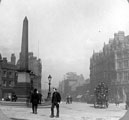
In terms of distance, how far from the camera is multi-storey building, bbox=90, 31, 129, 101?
16.8 ft

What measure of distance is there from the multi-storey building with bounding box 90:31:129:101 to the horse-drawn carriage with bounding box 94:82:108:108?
0.44 feet

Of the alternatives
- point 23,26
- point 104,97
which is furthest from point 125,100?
point 23,26

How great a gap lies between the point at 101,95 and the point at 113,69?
0.73 metres

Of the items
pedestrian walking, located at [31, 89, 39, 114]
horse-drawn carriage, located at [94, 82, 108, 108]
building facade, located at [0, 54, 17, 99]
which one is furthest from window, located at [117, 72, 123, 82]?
building facade, located at [0, 54, 17, 99]

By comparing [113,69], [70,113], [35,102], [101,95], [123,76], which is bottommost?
[70,113]

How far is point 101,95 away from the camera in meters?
5.36

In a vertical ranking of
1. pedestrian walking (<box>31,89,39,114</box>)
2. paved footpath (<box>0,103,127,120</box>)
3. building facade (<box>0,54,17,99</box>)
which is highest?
building facade (<box>0,54,17,99</box>)

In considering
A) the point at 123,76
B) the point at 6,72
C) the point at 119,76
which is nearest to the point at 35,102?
the point at 123,76

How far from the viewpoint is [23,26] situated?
17.0 ft

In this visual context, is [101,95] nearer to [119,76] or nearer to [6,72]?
[119,76]

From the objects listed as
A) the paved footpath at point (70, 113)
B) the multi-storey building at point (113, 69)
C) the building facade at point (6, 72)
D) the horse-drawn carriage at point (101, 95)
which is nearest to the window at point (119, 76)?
the multi-storey building at point (113, 69)

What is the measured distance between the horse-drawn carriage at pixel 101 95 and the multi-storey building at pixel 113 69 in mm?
133

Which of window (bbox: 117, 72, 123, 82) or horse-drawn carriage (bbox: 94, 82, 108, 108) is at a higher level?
window (bbox: 117, 72, 123, 82)

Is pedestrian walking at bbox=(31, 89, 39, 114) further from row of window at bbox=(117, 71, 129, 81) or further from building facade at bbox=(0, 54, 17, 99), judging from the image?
row of window at bbox=(117, 71, 129, 81)
